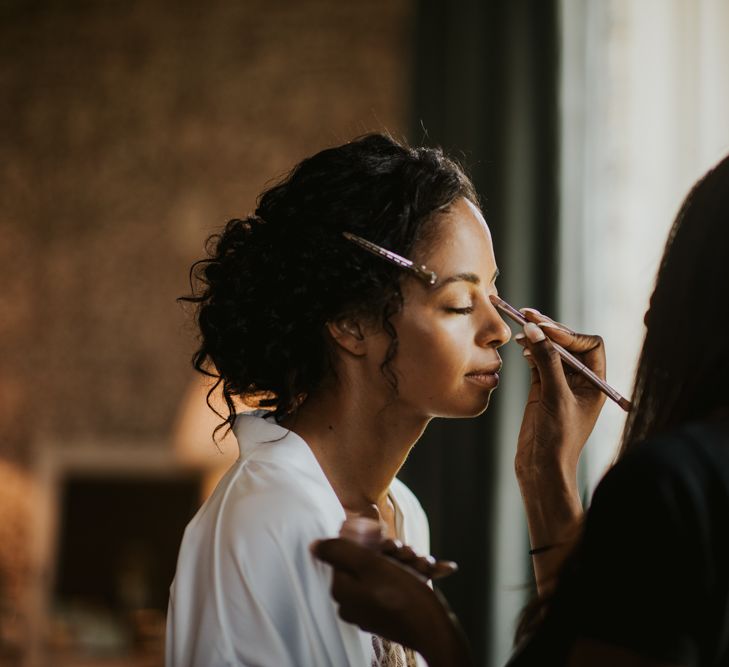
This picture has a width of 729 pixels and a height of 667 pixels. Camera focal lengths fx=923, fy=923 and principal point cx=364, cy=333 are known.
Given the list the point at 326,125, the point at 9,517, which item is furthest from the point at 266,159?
the point at 9,517

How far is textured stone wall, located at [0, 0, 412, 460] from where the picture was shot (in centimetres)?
429

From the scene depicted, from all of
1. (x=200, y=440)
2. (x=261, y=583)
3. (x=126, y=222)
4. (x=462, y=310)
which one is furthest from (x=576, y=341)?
(x=126, y=222)

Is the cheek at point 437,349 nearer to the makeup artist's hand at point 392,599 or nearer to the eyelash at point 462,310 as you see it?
the eyelash at point 462,310

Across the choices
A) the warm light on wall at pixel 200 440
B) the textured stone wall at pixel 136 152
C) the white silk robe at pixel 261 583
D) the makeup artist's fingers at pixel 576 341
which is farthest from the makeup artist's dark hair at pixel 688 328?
the textured stone wall at pixel 136 152

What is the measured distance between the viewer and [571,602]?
0.73m

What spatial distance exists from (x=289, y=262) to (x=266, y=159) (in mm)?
3277

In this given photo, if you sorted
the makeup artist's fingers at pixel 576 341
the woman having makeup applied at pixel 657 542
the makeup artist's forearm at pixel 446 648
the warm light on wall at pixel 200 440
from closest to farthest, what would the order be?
the woman having makeup applied at pixel 657 542, the makeup artist's forearm at pixel 446 648, the makeup artist's fingers at pixel 576 341, the warm light on wall at pixel 200 440

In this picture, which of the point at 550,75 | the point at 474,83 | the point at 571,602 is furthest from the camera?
the point at 474,83

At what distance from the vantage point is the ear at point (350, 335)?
3.74 ft

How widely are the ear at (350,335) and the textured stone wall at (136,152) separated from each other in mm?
3086

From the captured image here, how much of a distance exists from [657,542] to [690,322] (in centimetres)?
21

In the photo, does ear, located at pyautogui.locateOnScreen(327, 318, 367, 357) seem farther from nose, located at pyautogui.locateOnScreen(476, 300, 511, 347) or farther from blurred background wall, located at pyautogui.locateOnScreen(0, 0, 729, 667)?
blurred background wall, located at pyautogui.locateOnScreen(0, 0, 729, 667)

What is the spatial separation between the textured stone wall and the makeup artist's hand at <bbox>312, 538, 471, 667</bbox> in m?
3.40

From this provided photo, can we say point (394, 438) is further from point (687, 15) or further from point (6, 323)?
point (6, 323)
